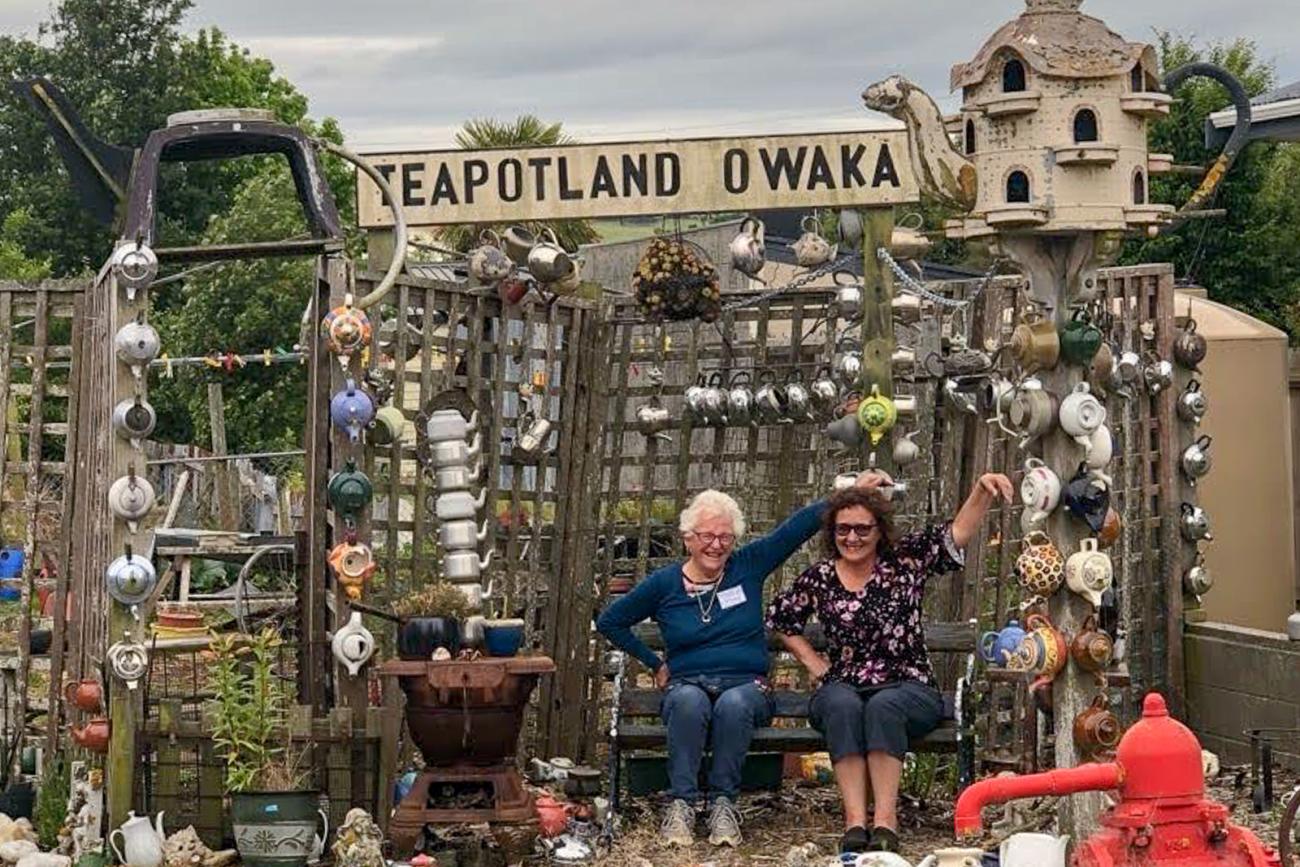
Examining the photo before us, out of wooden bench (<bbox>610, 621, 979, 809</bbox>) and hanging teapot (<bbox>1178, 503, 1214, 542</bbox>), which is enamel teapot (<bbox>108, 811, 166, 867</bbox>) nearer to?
wooden bench (<bbox>610, 621, 979, 809</bbox>)

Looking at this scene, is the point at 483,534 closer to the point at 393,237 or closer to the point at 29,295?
the point at 393,237

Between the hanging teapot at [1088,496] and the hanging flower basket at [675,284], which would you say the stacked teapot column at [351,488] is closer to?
the hanging flower basket at [675,284]

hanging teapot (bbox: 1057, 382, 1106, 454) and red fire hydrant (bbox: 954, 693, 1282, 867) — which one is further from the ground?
hanging teapot (bbox: 1057, 382, 1106, 454)

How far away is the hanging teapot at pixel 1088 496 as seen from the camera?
22.4ft

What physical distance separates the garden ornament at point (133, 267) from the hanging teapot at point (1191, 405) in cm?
474

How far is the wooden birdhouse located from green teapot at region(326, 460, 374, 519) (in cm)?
220

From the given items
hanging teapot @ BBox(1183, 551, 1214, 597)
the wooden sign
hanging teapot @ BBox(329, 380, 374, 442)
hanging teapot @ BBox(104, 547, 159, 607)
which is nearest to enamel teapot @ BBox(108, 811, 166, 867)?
hanging teapot @ BBox(104, 547, 159, 607)

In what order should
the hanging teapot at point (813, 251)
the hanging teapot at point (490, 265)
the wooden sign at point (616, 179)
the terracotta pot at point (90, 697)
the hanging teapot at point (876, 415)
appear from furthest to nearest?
the hanging teapot at point (813, 251) < the hanging teapot at point (490, 265) < the wooden sign at point (616, 179) < the hanging teapot at point (876, 415) < the terracotta pot at point (90, 697)

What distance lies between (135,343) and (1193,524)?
489 centimetres

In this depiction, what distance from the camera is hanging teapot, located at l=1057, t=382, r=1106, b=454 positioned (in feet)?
22.5

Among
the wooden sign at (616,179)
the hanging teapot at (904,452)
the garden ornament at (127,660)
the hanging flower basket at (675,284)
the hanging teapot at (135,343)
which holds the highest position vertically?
the wooden sign at (616,179)

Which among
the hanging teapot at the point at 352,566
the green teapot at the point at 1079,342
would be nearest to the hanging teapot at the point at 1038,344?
the green teapot at the point at 1079,342

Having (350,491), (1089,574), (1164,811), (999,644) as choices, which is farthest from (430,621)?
(1164,811)

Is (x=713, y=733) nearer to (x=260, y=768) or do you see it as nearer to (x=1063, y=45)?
(x=260, y=768)
